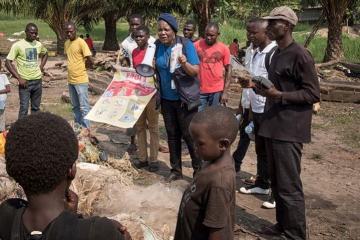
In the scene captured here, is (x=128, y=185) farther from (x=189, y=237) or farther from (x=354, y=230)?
(x=189, y=237)

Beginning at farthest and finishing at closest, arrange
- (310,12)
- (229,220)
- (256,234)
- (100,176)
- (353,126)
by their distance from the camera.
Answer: (310,12) < (353,126) < (100,176) < (256,234) < (229,220)

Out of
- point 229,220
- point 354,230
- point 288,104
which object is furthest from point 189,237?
point 354,230

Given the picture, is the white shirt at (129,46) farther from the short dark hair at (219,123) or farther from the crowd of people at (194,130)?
the short dark hair at (219,123)

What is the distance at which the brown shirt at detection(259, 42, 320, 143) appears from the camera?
368 cm

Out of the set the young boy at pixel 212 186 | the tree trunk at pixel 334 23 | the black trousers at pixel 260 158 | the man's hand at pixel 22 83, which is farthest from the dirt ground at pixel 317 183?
the tree trunk at pixel 334 23

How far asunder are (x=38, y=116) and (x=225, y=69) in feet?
16.6

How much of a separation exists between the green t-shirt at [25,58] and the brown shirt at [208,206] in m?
5.57

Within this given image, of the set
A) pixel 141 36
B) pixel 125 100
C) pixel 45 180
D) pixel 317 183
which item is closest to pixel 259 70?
pixel 141 36

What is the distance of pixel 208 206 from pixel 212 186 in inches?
3.9

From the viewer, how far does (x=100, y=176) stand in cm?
467

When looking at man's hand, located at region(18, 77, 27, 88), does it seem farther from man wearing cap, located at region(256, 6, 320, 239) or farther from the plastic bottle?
man wearing cap, located at region(256, 6, 320, 239)

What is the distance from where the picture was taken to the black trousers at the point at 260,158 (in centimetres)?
484

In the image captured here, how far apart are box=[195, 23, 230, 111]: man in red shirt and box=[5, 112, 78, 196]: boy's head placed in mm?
4782

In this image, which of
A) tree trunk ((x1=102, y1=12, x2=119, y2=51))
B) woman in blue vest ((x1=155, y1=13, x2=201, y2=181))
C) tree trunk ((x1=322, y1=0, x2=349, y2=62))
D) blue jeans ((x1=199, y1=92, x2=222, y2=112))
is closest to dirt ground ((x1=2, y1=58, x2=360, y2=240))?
woman in blue vest ((x1=155, y1=13, x2=201, y2=181))
